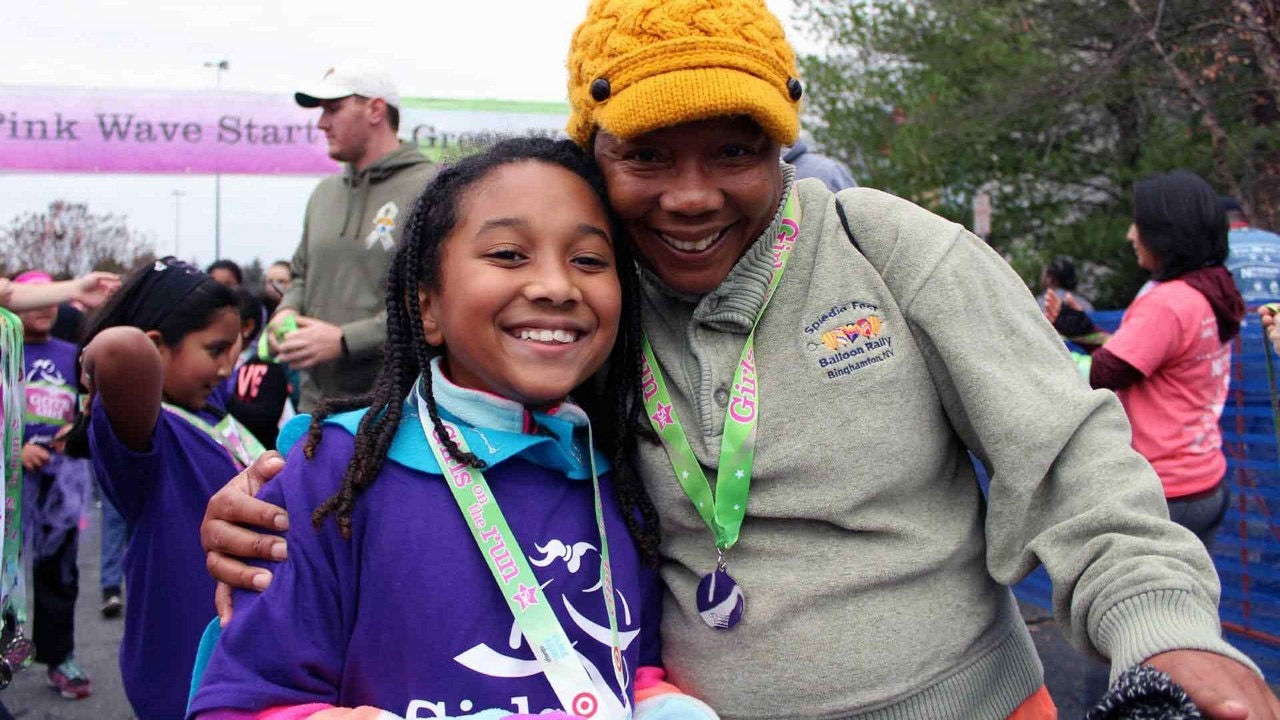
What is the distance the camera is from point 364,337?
397 cm

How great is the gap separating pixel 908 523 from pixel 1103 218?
11.6 meters

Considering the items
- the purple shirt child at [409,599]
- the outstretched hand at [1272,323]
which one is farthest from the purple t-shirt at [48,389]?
the outstretched hand at [1272,323]

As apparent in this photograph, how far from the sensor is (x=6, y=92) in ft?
36.8

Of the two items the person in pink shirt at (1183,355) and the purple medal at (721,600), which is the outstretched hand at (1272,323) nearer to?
the person in pink shirt at (1183,355)

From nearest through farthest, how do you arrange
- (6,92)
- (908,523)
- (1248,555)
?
1. (908,523)
2. (1248,555)
3. (6,92)

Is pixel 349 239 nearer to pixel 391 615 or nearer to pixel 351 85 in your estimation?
pixel 351 85

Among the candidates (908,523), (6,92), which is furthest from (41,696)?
(6,92)

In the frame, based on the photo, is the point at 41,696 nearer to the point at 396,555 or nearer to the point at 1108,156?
the point at 396,555

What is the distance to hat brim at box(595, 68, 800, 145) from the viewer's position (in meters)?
1.78

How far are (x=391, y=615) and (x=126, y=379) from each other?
1.66m

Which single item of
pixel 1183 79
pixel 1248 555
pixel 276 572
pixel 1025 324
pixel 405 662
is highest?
pixel 1183 79

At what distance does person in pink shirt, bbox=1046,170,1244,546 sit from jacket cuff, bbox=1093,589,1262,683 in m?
Answer: 3.18

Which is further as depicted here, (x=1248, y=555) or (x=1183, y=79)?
(x=1183, y=79)

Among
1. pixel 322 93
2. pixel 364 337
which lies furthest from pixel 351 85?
pixel 364 337
